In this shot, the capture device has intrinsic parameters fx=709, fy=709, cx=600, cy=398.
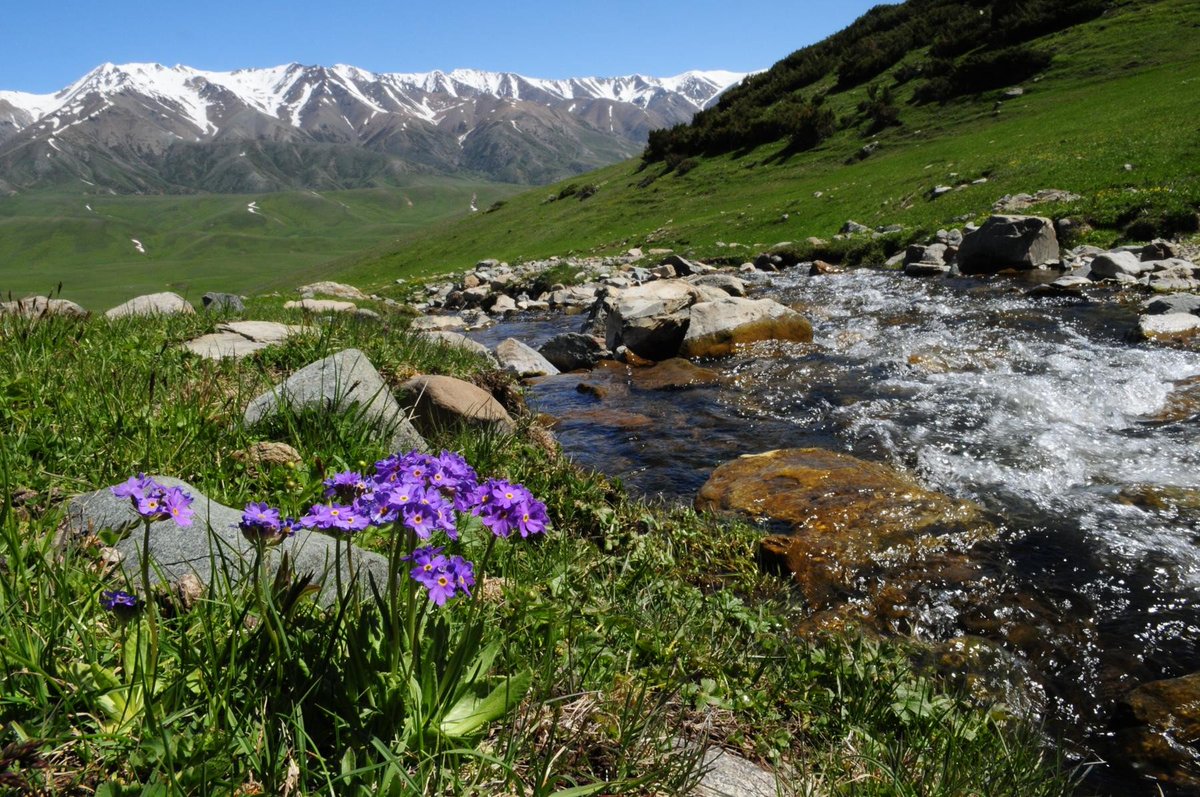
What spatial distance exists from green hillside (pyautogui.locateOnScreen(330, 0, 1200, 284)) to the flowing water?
10.8m

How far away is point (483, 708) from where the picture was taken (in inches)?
106

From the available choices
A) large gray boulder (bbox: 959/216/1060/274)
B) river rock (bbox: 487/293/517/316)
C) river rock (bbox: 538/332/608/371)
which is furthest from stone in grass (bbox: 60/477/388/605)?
river rock (bbox: 487/293/517/316)

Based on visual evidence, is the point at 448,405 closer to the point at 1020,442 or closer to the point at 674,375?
the point at 1020,442

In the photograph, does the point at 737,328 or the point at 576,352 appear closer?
the point at 737,328

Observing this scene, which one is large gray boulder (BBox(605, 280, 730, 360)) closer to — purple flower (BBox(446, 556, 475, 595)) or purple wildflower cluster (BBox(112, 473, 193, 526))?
purple flower (BBox(446, 556, 475, 595))

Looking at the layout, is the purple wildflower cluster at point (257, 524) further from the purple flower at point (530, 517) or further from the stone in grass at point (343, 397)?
the stone in grass at point (343, 397)

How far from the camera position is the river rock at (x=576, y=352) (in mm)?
16719

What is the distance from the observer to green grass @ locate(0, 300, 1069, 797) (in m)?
2.39

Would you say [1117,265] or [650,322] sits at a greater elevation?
[650,322]

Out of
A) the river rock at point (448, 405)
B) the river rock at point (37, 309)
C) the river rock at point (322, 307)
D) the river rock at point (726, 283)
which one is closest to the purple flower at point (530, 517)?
the river rock at point (448, 405)

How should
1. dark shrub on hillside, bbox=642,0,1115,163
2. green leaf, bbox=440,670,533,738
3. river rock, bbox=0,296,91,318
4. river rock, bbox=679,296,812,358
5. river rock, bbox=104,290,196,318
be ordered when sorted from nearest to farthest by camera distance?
1. green leaf, bbox=440,670,533,738
2. river rock, bbox=0,296,91,318
3. river rock, bbox=104,290,196,318
4. river rock, bbox=679,296,812,358
5. dark shrub on hillside, bbox=642,0,1115,163

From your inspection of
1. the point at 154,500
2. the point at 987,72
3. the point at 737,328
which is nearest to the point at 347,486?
the point at 154,500

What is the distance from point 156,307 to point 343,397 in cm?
783

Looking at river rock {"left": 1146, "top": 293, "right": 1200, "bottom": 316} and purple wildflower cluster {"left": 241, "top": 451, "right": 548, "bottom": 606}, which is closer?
purple wildflower cluster {"left": 241, "top": 451, "right": 548, "bottom": 606}
